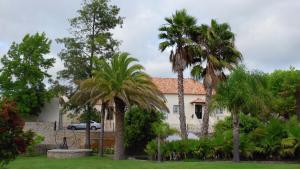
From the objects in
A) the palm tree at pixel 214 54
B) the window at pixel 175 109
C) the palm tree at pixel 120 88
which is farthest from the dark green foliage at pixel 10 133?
the window at pixel 175 109

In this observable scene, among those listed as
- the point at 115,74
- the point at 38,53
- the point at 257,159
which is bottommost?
the point at 257,159

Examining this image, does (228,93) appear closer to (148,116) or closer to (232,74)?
(232,74)

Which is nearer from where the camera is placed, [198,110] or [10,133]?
[10,133]

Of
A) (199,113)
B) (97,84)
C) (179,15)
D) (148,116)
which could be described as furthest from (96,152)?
(199,113)

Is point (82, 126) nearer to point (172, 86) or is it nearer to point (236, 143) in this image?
point (172, 86)

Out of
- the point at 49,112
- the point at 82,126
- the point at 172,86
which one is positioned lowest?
the point at 82,126

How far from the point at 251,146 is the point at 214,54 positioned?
10.6 meters

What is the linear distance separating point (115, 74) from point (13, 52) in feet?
65.1

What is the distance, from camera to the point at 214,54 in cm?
3819

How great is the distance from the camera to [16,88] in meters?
47.6

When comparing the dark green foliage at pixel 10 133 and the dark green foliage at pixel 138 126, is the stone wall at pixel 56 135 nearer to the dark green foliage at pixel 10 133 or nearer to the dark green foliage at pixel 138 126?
the dark green foliage at pixel 138 126

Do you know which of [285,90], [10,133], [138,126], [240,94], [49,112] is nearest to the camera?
[10,133]

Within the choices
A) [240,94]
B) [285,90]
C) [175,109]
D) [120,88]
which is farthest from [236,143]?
[175,109]

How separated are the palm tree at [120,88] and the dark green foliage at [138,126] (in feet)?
12.2
